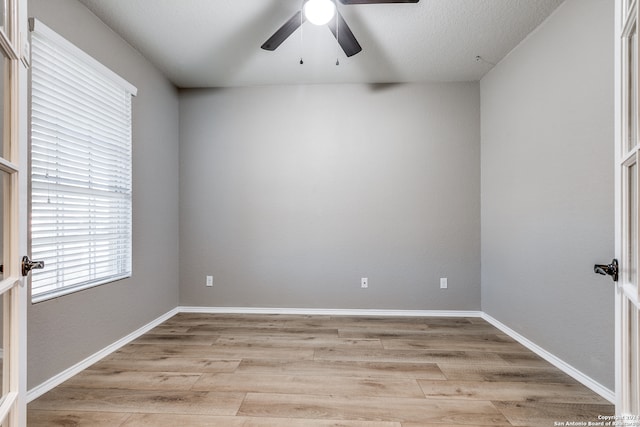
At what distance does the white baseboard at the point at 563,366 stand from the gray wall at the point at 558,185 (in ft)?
0.13

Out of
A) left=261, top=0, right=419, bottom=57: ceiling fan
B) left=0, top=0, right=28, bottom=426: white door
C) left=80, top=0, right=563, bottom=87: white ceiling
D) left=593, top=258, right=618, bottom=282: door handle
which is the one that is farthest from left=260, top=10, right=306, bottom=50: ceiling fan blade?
left=593, top=258, right=618, bottom=282: door handle

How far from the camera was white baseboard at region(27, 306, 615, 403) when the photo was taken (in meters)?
1.91

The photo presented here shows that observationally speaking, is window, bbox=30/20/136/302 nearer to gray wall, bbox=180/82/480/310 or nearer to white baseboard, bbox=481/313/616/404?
gray wall, bbox=180/82/480/310

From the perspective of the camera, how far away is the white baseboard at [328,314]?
1.91 meters

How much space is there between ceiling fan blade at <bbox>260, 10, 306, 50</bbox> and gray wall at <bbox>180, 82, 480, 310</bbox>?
127 cm

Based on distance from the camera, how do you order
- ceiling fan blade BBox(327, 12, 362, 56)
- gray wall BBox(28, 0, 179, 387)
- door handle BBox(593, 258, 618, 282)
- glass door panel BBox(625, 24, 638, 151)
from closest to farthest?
glass door panel BBox(625, 24, 638, 151) → door handle BBox(593, 258, 618, 282) → gray wall BBox(28, 0, 179, 387) → ceiling fan blade BBox(327, 12, 362, 56)

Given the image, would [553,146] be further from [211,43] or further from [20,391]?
[20,391]

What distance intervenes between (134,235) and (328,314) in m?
2.07

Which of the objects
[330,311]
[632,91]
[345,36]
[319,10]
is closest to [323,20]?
[319,10]

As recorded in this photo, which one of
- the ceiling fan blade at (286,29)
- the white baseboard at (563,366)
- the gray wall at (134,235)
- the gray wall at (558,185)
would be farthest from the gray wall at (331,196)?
the ceiling fan blade at (286,29)

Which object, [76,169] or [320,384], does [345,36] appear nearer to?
[76,169]

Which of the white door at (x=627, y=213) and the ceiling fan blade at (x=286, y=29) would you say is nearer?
the white door at (x=627, y=213)

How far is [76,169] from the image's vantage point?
2182mm

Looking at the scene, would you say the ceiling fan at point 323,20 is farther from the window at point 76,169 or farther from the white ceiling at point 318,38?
the window at point 76,169
